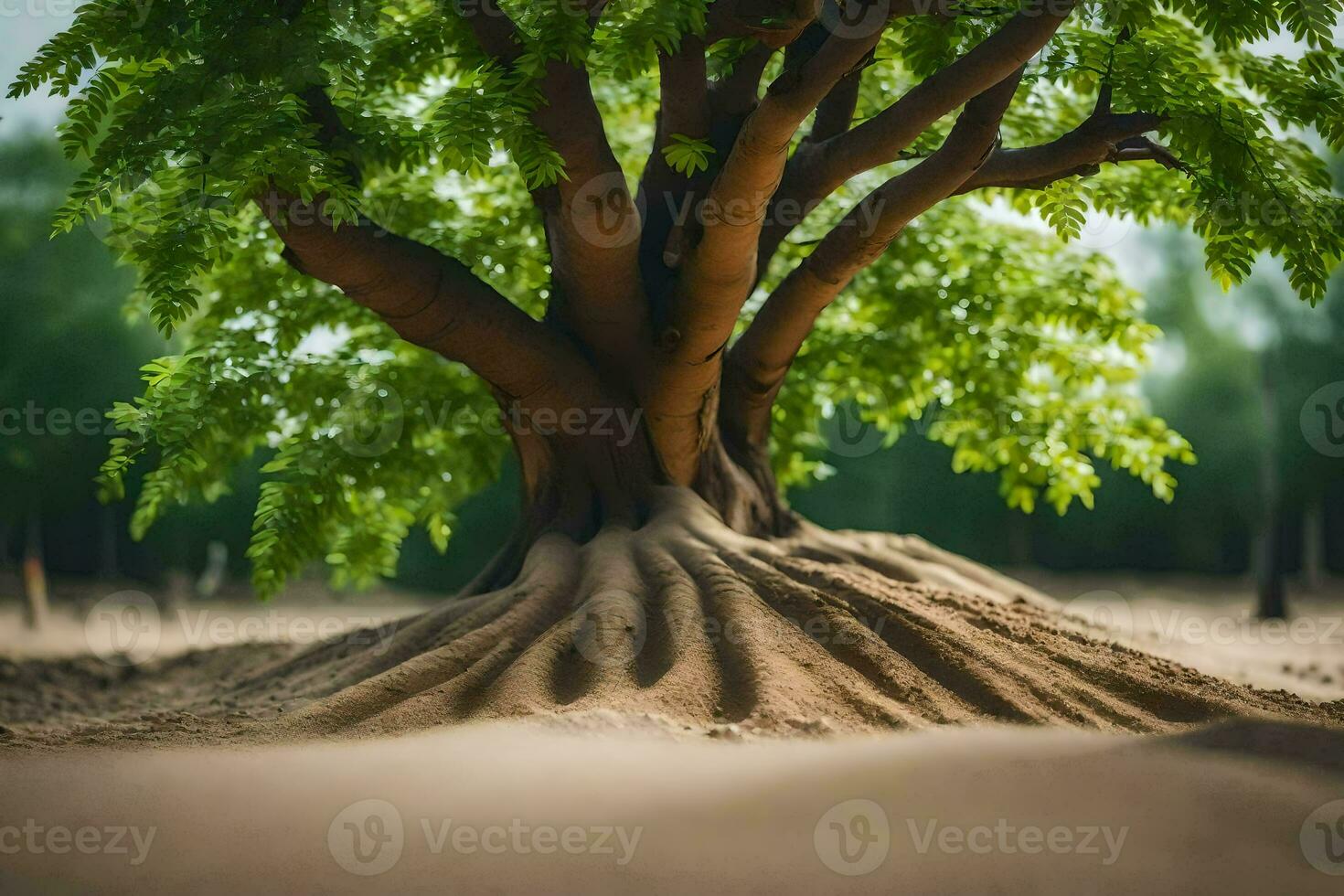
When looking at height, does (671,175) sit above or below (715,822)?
above

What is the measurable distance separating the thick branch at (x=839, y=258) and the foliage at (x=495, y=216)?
0.50 meters

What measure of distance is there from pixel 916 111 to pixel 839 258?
1197mm

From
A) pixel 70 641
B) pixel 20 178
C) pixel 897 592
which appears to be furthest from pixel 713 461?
pixel 20 178

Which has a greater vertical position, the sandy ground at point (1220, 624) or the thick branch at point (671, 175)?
the thick branch at point (671, 175)

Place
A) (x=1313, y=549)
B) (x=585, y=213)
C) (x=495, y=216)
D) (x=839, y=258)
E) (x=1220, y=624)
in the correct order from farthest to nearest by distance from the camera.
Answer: (x=1313, y=549)
(x=1220, y=624)
(x=495, y=216)
(x=839, y=258)
(x=585, y=213)

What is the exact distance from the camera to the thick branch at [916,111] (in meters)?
4.21

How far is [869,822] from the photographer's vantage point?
3018mm

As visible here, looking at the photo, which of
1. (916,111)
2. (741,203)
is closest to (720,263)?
(741,203)

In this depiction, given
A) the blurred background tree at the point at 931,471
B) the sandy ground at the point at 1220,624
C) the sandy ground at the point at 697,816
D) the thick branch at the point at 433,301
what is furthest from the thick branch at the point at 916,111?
the blurred background tree at the point at 931,471

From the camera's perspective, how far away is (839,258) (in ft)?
18.9

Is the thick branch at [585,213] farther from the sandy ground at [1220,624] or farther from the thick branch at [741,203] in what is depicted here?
the sandy ground at [1220,624]

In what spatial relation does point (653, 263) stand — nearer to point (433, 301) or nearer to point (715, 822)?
point (433, 301)

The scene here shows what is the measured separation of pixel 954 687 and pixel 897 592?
3.41 ft

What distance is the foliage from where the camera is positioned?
4.50 metres
